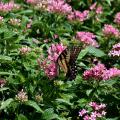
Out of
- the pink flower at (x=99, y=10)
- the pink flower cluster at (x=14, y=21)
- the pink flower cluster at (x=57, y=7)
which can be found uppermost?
the pink flower cluster at (x=57, y=7)

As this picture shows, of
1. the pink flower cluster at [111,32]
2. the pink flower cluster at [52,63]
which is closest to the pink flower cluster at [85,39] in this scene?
the pink flower cluster at [111,32]

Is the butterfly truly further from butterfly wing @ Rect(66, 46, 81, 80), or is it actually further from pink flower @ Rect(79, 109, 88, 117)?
pink flower @ Rect(79, 109, 88, 117)

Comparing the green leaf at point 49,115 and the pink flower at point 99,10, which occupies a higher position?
the pink flower at point 99,10

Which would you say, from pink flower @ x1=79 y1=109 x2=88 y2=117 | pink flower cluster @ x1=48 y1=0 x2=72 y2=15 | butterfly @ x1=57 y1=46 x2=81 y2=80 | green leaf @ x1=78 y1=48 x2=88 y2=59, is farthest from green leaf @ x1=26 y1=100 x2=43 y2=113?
pink flower cluster @ x1=48 y1=0 x2=72 y2=15

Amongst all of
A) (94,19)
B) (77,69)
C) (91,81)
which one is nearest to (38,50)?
(77,69)

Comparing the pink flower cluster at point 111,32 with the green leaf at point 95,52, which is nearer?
the green leaf at point 95,52

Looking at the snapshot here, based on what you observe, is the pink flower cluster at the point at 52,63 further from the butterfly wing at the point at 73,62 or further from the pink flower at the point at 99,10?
the pink flower at the point at 99,10

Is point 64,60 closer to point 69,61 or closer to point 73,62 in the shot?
point 69,61
